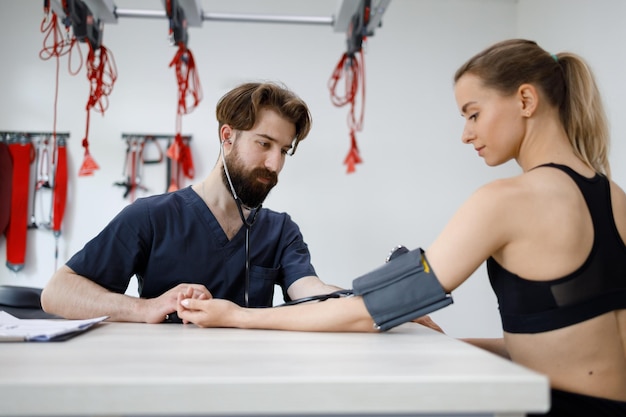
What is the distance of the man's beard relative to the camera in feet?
5.58

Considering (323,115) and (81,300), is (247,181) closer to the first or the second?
(81,300)

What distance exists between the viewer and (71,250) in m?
3.51

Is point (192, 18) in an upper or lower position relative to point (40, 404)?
upper

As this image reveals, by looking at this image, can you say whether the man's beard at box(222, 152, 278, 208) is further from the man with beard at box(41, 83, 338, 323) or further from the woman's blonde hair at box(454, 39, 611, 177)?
the woman's blonde hair at box(454, 39, 611, 177)

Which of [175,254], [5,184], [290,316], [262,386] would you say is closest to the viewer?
[262,386]

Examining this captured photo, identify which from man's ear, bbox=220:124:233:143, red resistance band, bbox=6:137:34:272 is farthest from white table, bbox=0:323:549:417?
red resistance band, bbox=6:137:34:272

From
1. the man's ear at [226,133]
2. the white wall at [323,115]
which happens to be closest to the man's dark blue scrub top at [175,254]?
the man's ear at [226,133]

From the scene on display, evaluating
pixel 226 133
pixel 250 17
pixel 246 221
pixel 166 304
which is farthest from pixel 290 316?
pixel 250 17

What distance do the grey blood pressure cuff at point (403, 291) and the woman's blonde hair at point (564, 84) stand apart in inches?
16.4

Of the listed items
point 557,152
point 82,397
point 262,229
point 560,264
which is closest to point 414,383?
point 82,397

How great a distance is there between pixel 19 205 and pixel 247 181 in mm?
2433

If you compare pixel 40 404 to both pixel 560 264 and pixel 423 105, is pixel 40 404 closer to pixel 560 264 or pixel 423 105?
pixel 560 264

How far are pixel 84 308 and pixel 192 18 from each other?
120 centimetres

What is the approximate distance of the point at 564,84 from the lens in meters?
1.12
